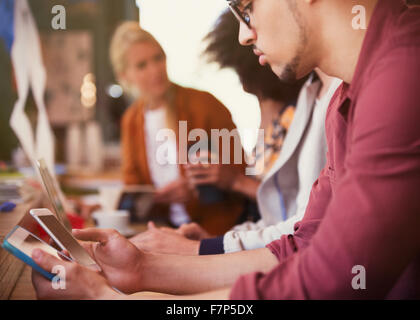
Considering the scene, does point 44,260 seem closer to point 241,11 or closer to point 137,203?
point 241,11

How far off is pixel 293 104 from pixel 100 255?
2.79 feet

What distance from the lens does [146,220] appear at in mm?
1603

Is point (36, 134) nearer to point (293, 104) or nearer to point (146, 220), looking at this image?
point (146, 220)

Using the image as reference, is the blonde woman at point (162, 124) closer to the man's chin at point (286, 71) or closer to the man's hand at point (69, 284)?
the man's chin at point (286, 71)

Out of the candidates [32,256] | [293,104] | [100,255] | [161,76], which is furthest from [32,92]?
[32,256]

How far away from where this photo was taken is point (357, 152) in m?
0.56

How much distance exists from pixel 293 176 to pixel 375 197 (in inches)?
29.3

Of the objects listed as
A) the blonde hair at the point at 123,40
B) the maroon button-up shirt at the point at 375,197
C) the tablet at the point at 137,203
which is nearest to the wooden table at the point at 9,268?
the maroon button-up shirt at the point at 375,197

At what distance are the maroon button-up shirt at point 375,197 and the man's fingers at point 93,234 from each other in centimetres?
33

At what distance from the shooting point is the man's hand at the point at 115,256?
0.81 m

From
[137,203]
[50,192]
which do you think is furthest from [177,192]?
[50,192]
